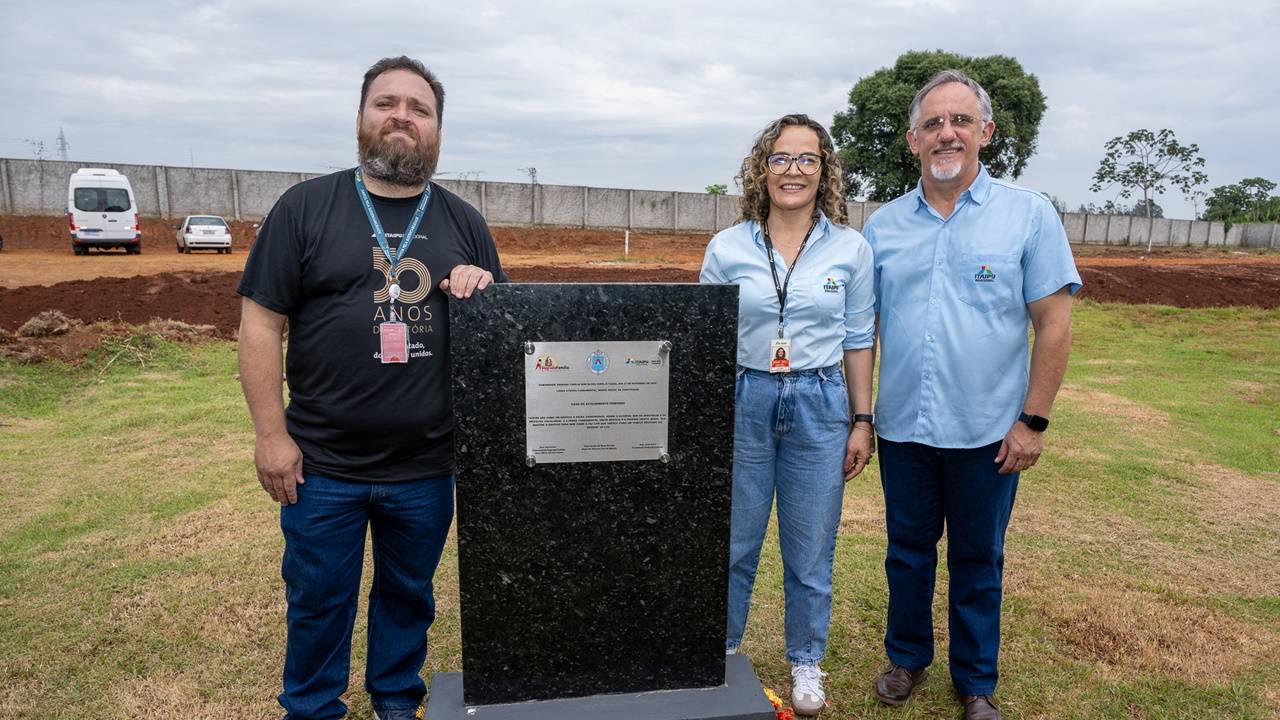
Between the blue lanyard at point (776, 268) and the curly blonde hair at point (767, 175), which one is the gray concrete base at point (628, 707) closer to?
the blue lanyard at point (776, 268)

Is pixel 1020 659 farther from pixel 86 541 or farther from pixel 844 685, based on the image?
pixel 86 541

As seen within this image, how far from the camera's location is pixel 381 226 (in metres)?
2.50

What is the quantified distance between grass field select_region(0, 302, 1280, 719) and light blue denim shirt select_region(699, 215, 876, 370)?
1417mm

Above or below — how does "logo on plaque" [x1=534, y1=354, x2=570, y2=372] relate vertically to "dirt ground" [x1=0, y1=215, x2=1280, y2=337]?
above

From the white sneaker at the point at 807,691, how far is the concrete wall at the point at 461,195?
85.1 feet

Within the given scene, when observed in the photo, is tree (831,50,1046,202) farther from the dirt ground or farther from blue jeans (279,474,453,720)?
blue jeans (279,474,453,720)

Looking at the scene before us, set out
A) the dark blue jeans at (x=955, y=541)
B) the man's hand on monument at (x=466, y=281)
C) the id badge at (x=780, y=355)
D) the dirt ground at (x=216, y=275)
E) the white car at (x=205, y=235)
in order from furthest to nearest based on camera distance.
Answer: the white car at (x=205, y=235), the dirt ground at (x=216, y=275), the dark blue jeans at (x=955, y=541), the id badge at (x=780, y=355), the man's hand on monument at (x=466, y=281)

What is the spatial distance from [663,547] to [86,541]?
378 cm

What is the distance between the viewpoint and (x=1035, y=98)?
40.9 m

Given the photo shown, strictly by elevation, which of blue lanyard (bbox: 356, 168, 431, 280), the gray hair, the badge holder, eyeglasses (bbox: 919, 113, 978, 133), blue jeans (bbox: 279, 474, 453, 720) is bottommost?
blue jeans (bbox: 279, 474, 453, 720)

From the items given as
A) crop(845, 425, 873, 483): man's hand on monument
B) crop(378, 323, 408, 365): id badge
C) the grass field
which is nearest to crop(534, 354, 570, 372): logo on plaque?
crop(378, 323, 408, 365): id badge

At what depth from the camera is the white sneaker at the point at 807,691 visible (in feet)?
10.1

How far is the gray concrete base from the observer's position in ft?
8.34

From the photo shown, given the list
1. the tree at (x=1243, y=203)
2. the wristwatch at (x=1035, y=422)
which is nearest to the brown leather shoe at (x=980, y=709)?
the wristwatch at (x=1035, y=422)
